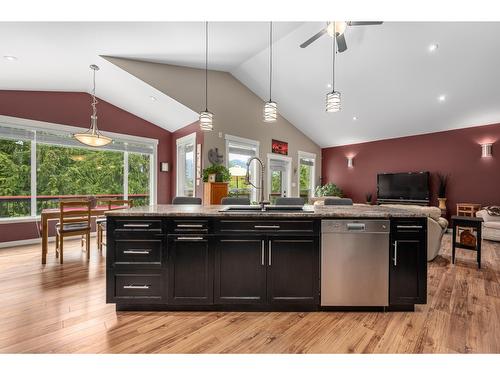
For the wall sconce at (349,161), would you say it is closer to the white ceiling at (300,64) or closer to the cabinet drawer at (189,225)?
the white ceiling at (300,64)

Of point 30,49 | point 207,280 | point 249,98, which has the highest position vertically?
point 249,98

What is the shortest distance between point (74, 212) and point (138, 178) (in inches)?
100

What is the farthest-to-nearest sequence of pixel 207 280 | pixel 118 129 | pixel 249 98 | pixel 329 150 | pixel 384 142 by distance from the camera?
pixel 329 150
pixel 384 142
pixel 249 98
pixel 118 129
pixel 207 280

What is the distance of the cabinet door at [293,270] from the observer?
2.16 meters

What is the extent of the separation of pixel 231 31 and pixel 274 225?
3346 millimetres

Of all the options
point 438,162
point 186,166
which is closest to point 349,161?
point 438,162

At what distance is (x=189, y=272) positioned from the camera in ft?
7.07

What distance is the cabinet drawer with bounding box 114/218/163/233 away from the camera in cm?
215

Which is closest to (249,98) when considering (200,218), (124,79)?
(124,79)

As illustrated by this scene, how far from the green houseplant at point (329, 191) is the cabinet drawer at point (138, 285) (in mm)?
7456

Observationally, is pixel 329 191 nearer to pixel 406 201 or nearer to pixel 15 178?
pixel 406 201

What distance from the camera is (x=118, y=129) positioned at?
18.4ft
